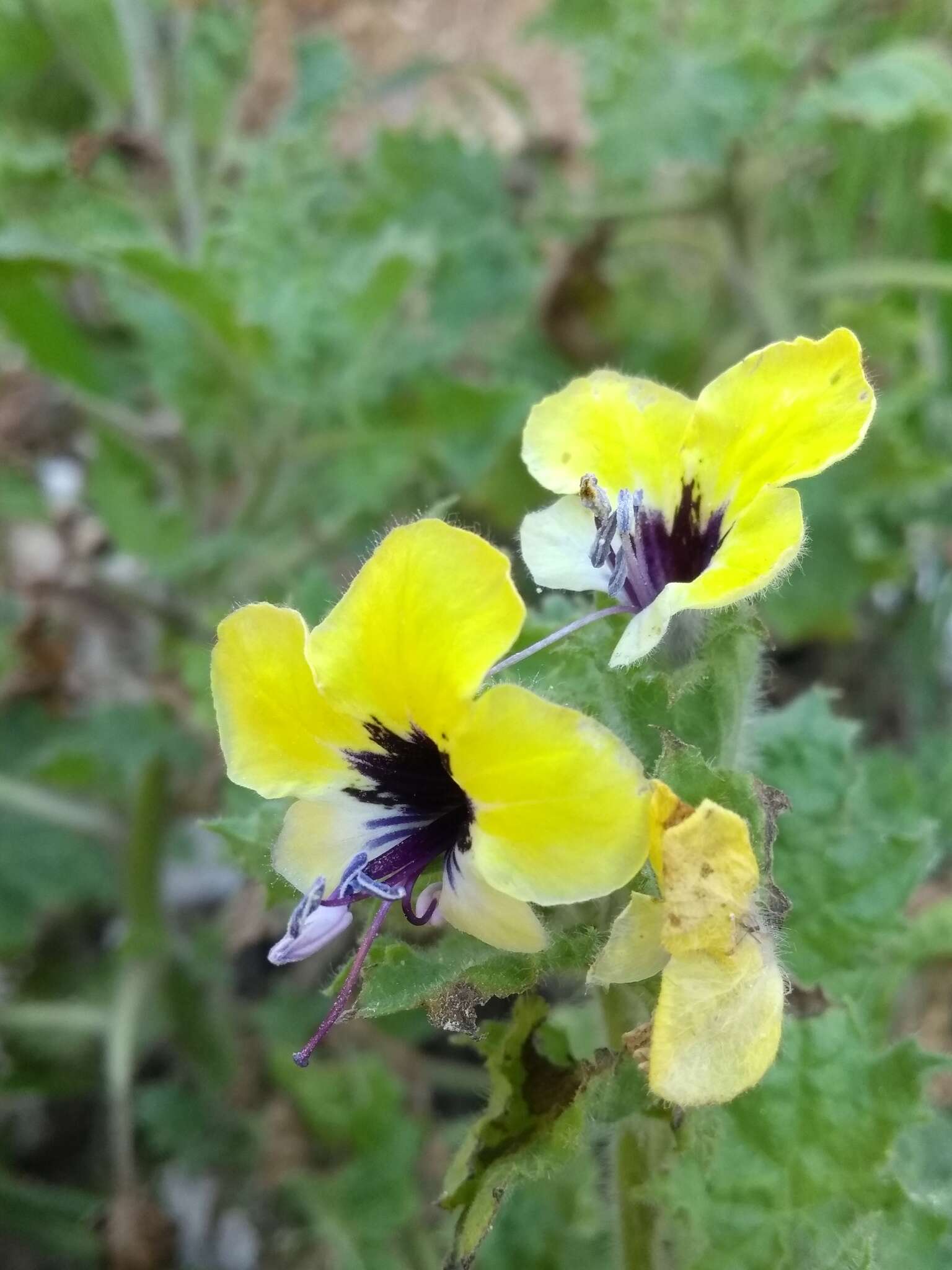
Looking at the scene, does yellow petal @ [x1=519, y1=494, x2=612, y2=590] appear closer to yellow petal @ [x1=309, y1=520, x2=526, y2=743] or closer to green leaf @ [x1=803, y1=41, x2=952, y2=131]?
yellow petal @ [x1=309, y1=520, x2=526, y2=743]

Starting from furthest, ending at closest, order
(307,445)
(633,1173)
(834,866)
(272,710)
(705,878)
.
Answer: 1. (307,445)
2. (834,866)
3. (633,1173)
4. (272,710)
5. (705,878)

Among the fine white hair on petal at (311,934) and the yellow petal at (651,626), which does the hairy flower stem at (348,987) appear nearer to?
the fine white hair on petal at (311,934)

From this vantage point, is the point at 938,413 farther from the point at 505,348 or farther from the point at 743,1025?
the point at 743,1025

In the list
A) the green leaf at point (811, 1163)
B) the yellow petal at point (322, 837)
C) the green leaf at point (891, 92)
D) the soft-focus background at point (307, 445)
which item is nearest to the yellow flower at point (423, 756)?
the yellow petal at point (322, 837)

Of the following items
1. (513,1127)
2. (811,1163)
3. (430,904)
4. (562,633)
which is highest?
(562,633)

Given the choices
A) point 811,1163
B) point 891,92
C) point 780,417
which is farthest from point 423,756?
point 891,92

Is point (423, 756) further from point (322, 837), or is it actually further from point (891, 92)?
point (891, 92)

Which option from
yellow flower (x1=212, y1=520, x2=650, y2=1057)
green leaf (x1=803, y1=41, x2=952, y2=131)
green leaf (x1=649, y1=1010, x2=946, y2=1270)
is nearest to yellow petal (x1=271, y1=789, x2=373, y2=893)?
yellow flower (x1=212, y1=520, x2=650, y2=1057)

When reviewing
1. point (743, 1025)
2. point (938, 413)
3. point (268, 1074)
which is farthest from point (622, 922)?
point (938, 413)

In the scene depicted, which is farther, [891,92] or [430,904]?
[891,92]
